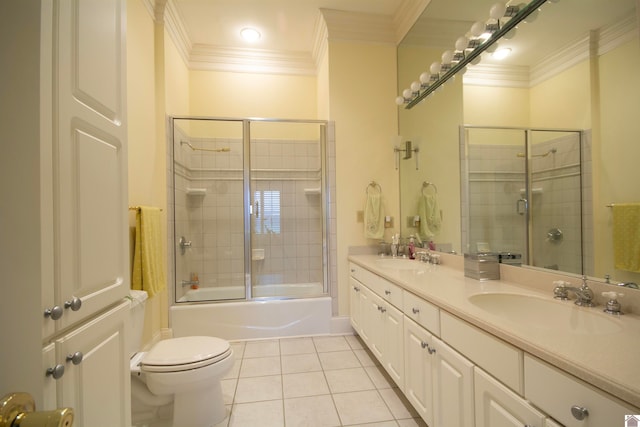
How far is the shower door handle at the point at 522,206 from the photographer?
151 centimetres

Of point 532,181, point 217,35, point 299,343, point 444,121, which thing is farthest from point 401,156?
point 217,35

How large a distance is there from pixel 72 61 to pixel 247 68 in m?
2.90

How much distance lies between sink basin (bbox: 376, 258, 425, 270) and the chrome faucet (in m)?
0.88

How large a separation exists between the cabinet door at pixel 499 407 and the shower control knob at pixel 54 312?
1257 mm

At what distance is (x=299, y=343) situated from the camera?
8.38ft

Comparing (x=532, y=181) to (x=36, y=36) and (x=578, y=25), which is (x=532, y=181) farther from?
(x=36, y=36)

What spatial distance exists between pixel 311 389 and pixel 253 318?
99 cm

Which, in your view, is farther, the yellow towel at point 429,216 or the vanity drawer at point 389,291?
the yellow towel at point 429,216

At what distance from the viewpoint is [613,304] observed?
100 centimetres

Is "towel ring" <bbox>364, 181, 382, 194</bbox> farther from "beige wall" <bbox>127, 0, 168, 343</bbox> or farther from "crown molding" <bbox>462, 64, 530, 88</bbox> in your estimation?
"beige wall" <bbox>127, 0, 168, 343</bbox>

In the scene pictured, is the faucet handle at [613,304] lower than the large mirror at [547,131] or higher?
lower

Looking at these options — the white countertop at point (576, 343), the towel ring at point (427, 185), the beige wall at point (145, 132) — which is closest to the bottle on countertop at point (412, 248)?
the towel ring at point (427, 185)

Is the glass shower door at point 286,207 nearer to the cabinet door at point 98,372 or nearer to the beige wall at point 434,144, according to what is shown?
the beige wall at point 434,144

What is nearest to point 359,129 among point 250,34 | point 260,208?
point 260,208
